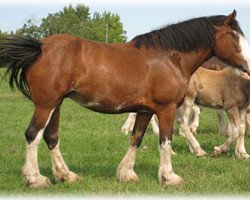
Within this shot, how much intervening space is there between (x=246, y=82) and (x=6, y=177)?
17.8 feet

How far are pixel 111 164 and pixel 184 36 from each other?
2878 mm

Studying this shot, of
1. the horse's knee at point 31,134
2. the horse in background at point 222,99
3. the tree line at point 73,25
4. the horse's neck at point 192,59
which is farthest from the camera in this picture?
the tree line at point 73,25

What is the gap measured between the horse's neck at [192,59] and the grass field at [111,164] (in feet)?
5.65

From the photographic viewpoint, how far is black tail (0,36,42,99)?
283 inches

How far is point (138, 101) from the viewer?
7551mm

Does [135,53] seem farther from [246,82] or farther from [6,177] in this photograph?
[246,82]

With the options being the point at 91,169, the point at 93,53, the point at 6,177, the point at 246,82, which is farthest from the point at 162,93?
the point at 246,82

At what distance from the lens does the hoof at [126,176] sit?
25.8 ft

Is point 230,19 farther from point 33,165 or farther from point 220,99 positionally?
point 33,165

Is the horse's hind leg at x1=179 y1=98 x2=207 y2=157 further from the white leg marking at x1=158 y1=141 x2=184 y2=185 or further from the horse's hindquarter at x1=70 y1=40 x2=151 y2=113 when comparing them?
the horse's hindquarter at x1=70 y1=40 x2=151 y2=113

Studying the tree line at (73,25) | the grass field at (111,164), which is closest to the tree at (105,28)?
the tree line at (73,25)

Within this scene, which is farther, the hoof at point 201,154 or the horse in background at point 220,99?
the horse in background at point 220,99

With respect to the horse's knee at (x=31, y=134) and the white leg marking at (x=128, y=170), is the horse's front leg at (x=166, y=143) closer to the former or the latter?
the white leg marking at (x=128, y=170)

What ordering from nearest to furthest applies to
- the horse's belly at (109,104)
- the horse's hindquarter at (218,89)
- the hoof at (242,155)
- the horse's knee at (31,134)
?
the horse's knee at (31,134)
the horse's belly at (109,104)
the hoof at (242,155)
the horse's hindquarter at (218,89)
